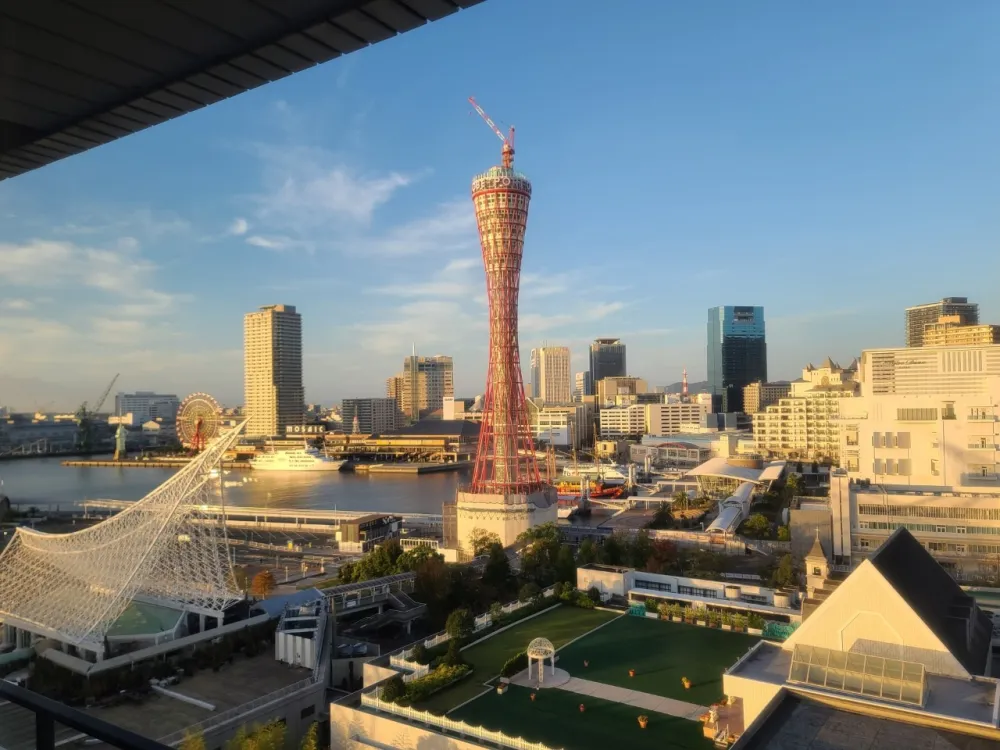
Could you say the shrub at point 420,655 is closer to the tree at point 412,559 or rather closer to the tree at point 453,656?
the tree at point 453,656

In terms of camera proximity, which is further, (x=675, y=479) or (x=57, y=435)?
(x=57, y=435)

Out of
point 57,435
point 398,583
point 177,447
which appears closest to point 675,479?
point 398,583

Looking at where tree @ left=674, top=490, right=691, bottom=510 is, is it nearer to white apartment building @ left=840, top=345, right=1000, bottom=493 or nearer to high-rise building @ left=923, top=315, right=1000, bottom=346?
white apartment building @ left=840, top=345, right=1000, bottom=493

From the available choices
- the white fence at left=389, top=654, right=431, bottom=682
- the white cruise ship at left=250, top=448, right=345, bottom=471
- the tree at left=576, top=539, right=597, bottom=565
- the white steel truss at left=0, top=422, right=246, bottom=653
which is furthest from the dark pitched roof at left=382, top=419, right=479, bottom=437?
the white fence at left=389, top=654, right=431, bottom=682

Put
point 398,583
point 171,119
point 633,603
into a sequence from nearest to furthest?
1. point 171,119
2. point 633,603
3. point 398,583

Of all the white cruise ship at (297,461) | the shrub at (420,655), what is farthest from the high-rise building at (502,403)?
the white cruise ship at (297,461)

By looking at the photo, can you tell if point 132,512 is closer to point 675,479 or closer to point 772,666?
point 772,666

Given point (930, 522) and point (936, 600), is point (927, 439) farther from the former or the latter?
point (936, 600)
